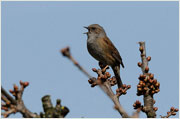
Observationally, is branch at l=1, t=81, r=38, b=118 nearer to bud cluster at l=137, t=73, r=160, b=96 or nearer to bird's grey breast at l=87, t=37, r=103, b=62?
bud cluster at l=137, t=73, r=160, b=96

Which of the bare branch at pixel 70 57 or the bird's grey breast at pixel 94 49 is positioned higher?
the bird's grey breast at pixel 94 49

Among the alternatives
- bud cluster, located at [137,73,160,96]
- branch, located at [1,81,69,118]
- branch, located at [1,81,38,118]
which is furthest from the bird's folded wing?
branch, located at [1,81,38,118]

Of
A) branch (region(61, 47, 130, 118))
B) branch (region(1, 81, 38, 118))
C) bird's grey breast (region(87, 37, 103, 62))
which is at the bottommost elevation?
branch (region(1, 81, 38, 118))

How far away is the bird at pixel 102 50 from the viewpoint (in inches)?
393

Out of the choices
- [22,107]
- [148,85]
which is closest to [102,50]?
[148,85]

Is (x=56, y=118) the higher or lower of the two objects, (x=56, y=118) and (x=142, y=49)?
the lower

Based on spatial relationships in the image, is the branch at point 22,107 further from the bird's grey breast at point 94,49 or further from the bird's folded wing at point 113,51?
the bird's folded wing at point 113,51

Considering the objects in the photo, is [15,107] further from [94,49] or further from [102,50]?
[102,50]

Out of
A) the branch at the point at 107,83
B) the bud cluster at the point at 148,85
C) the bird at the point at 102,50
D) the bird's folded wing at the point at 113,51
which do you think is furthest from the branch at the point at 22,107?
the bird's folded wing at the point at 113,51

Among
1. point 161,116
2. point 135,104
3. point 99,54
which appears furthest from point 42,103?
point 99,54

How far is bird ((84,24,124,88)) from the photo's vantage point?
999 centimetres

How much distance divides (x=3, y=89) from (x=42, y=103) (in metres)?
0.86

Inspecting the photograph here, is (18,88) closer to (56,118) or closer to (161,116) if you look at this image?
(56,118)

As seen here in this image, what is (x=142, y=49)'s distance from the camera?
561 cm
